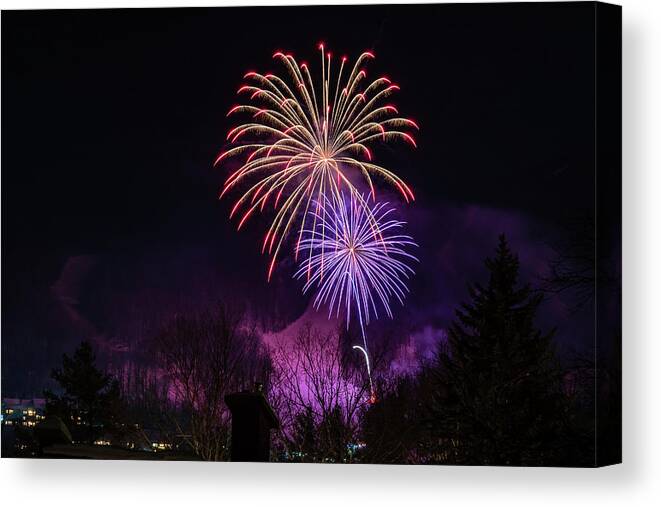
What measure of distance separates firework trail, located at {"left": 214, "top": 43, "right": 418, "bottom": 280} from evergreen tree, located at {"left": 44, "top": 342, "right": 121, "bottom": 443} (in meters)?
1.94

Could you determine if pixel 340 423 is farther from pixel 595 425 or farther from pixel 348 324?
pixel 595 425

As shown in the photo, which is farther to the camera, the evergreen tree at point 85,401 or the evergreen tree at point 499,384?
the evergreen tree at point 85,401

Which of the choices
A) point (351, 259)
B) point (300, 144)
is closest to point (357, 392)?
point (351, 259)

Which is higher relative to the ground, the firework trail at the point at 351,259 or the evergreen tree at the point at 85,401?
the firework trail at the point at 351,259

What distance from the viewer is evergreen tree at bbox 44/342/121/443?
16.6m

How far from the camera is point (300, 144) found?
54.8ft

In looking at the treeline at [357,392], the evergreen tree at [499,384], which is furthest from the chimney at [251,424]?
the evergreen tree at [499,384]

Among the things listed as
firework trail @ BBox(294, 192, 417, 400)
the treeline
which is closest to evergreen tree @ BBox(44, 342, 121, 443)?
the treeline

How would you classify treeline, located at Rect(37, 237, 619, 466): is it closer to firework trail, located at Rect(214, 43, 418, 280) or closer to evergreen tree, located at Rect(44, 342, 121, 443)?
evergreen tree, located at Rect(44, 342, 121, 443)

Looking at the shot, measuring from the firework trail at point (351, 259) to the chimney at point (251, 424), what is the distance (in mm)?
1105

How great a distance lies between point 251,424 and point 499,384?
2428mm

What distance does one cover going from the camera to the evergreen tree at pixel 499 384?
52.5 feet

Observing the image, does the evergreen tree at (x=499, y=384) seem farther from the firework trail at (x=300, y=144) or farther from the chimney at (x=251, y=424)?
the chimney at (x=251, y=424)

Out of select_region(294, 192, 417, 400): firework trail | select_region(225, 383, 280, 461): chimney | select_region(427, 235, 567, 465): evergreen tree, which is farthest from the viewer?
select_region(294, 192, 417, 400): firework trail
